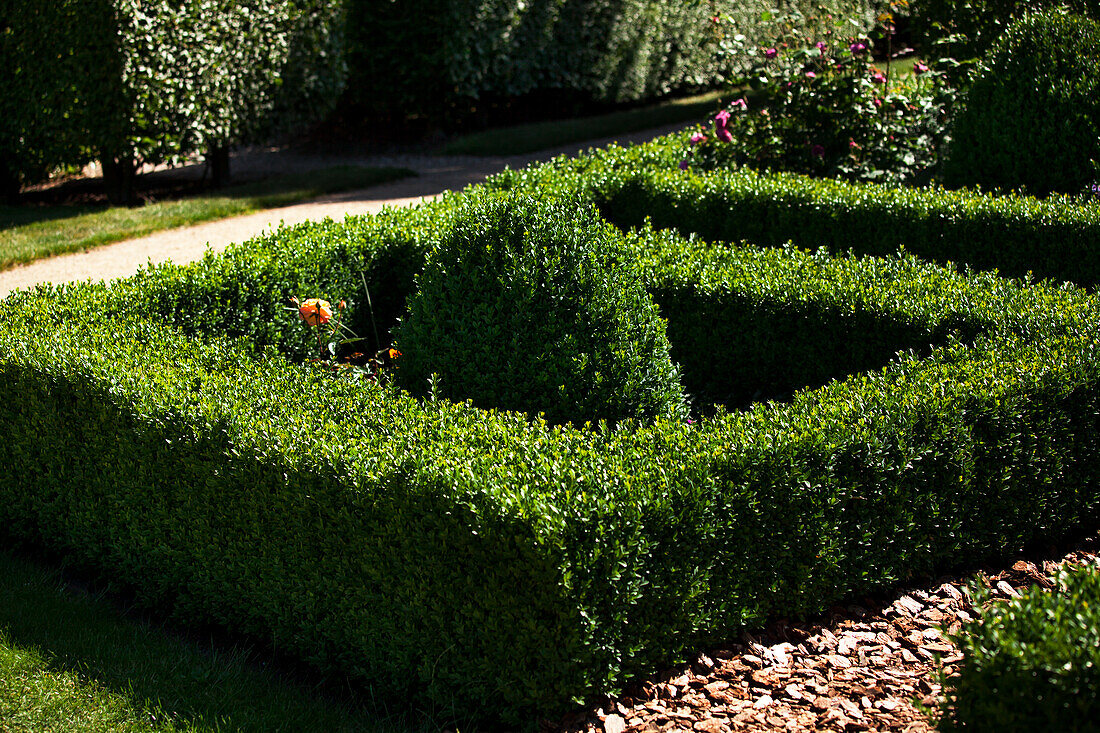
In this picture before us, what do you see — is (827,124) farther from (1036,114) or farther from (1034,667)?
(1034,667)

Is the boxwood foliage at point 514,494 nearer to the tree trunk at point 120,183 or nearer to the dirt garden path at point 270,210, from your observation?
the dirt garden path at point 270,210

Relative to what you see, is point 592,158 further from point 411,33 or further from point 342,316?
point 411,33

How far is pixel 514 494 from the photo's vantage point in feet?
10.8

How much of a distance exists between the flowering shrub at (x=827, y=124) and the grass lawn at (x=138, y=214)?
5705mm

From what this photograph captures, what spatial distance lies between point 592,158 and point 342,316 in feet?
11.5

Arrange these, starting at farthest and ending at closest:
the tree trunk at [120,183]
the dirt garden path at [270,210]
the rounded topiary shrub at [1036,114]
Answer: the tree trunk at [120,183]
the dirt garden path at [270,210]
the rounded topiary shrub at [1036,114]

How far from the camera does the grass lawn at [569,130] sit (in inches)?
643

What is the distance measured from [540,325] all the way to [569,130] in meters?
13.4

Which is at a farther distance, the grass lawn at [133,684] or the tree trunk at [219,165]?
the tree trunk at [219,165]

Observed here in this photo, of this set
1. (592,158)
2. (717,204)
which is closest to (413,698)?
(717,204)

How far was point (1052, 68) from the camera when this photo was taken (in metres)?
8.20

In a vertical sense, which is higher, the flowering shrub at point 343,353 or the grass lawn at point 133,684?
the flowering shrub at point 343,353

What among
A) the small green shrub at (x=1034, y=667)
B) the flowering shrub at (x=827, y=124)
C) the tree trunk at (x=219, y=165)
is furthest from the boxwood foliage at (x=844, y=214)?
the tree trunk at (x=219, y=165)

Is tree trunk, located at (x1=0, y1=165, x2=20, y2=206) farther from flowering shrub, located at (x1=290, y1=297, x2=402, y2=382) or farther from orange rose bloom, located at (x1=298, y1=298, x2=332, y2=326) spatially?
orange rose bloom, located at (x1=298, y1=298, x2=332, y2=326)
